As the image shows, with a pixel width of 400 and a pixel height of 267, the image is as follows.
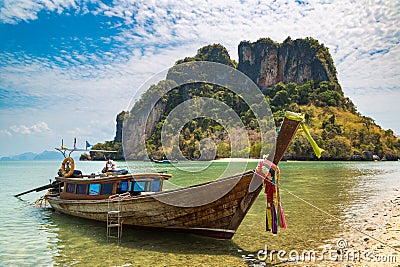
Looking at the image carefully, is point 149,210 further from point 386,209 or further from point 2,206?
point 2,206

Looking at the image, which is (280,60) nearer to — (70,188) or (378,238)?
(70,188)

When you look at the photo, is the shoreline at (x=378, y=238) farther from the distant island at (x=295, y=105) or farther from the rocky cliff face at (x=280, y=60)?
the rocky cliff face at (x=280, y=60)

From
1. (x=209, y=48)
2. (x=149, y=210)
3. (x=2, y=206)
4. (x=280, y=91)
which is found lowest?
(x=2, y=206)

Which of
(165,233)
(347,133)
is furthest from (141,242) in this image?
(347,133)

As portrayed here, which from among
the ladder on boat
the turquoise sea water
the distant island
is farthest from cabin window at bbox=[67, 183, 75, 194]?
the distant island

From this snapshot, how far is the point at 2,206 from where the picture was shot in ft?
69.9

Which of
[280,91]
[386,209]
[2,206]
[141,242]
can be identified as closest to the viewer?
[141,242]

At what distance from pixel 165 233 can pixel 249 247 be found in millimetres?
2958

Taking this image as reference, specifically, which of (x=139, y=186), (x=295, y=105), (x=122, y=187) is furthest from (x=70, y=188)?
(x=295, y=105)

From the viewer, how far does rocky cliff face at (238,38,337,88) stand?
145 m

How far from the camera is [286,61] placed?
15338cm

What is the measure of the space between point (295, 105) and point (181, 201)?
121 meters

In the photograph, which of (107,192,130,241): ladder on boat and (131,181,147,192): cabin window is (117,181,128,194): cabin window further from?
(107,192,130,241): ladder on boat

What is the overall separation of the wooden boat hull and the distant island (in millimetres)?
46879
